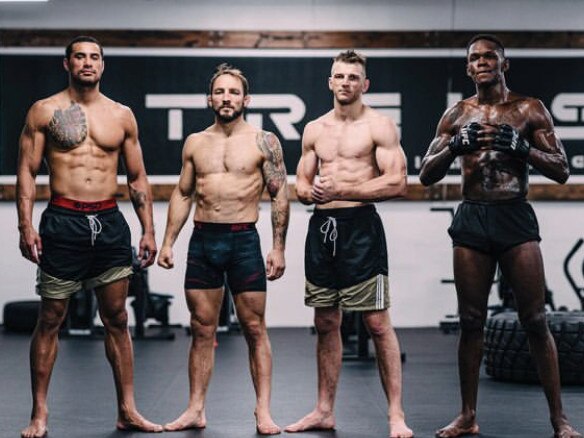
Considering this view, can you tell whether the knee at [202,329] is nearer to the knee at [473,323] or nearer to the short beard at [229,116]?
the short beard at [229,116]

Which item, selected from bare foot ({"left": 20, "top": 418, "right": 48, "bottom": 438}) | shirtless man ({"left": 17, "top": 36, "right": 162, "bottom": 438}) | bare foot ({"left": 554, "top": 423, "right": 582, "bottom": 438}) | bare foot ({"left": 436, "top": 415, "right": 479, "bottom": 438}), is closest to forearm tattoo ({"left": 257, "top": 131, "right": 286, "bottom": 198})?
shirtless man ({"left": 17, "top": 36, "right": 162, "bottom": 438})

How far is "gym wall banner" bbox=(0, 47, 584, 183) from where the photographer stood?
402 inches

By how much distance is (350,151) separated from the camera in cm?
500

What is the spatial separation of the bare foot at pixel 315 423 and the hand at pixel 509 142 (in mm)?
1471

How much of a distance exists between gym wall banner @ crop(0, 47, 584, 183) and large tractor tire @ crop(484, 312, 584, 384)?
3742 mm

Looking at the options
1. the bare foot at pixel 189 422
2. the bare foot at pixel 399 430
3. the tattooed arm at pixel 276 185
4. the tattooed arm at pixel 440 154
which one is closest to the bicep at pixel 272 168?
the tattooed arm at pixel 276 185

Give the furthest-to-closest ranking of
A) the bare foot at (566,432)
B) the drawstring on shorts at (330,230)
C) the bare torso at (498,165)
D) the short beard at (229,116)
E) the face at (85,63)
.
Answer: the short beard at (229,116) → the drawstring on shorts at (330,230) → the face at (85,63) → the bare torso at (498,165) → the bare foot at (566,432)

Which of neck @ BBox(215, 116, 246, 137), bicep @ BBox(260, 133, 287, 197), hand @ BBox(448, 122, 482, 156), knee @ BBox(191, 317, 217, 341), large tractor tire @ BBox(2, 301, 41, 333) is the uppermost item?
neck @ BBox(215, 116, 246, 137)

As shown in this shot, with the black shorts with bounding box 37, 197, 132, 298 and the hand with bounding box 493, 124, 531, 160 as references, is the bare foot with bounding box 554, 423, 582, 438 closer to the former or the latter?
the hand with bounding box 493, 124, 531, 160

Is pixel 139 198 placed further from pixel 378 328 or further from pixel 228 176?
pixel 378 328

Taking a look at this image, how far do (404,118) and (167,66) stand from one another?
89.3 inches

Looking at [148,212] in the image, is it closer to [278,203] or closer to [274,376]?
[278,203]

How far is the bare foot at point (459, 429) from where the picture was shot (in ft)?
15.9

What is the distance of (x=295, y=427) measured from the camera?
5020mm
